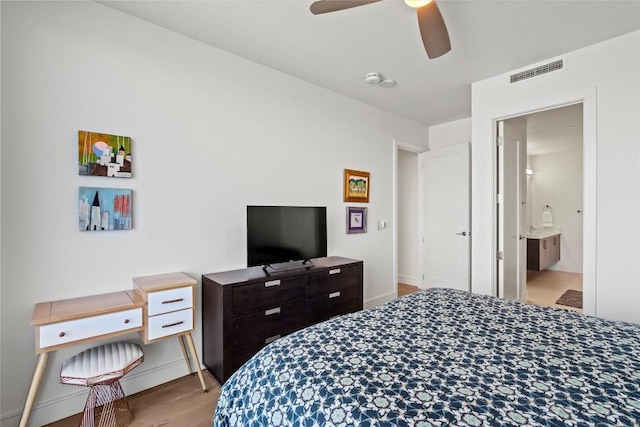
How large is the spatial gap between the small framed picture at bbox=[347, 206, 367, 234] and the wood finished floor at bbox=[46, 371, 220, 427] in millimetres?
2180

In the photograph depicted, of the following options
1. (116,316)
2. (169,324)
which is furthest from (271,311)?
(116,316)

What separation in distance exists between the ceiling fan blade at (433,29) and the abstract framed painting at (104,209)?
2.28 m

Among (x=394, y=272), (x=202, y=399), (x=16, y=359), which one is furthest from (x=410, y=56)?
(x=16, y=359)

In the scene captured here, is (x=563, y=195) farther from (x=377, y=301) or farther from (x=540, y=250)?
(x=377, y=301)

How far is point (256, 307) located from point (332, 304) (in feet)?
2.75

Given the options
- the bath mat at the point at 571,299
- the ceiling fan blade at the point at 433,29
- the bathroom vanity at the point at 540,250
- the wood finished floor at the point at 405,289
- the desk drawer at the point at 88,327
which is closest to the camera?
the desk drawer at the point at 88,327

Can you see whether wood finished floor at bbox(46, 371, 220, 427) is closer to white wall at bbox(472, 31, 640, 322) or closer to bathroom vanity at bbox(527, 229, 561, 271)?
white wall at bbox(472, 31, 640, 322)

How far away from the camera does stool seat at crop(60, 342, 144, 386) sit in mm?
1664

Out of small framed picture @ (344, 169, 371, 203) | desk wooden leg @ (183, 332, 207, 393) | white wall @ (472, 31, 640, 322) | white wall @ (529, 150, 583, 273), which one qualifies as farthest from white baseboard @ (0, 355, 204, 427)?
white wall @ (529, 150, 583, 273)

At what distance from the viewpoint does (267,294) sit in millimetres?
2385

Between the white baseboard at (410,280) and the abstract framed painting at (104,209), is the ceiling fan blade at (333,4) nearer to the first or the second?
the abstract framed painting at (104,209)

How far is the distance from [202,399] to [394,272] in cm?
294

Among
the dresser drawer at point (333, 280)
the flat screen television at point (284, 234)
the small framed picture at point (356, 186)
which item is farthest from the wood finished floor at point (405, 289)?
the flat screen television at point (284, 234)

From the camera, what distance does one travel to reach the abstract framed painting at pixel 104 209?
6.52ft
